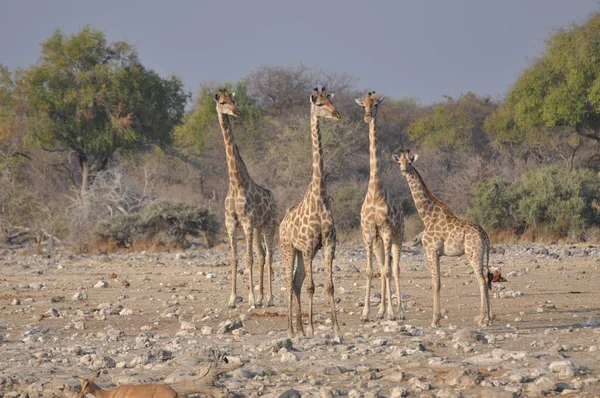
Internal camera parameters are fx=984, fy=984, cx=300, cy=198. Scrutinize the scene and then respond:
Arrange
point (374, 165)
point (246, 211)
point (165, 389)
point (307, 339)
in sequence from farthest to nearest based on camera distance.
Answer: point (246, 211) → point (374, 165) → point (307, 339) → point (165, 389)

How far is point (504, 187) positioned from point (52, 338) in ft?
61.0

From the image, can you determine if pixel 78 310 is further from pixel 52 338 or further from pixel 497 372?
pixel 497 372

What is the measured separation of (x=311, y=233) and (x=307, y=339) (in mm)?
1181

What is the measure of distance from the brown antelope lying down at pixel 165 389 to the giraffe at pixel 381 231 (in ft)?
15.4

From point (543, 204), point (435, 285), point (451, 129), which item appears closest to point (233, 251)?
point (435, 285)

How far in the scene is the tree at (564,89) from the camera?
→ 33.6 meters

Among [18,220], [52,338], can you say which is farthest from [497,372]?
[18,220]

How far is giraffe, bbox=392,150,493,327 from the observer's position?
1163 centimetres

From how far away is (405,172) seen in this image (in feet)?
42.6

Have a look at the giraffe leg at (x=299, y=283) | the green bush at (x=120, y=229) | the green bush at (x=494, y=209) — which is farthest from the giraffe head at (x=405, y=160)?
the green bush at (x=120, y=229)

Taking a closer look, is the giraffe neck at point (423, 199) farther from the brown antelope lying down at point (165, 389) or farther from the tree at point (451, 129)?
the tree at point (451, 129)

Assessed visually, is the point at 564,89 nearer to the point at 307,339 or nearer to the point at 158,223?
the point at 158,223

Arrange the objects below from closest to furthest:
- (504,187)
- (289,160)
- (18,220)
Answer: (504,187), (18,220), (289,160)

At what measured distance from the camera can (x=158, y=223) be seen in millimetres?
27031
